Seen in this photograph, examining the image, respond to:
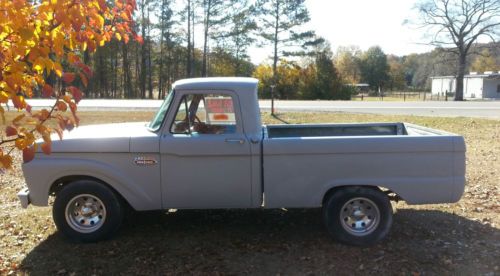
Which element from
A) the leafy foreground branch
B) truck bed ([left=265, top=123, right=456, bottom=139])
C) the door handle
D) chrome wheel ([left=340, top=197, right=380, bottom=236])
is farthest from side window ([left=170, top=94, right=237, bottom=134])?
the leafy foreground branch

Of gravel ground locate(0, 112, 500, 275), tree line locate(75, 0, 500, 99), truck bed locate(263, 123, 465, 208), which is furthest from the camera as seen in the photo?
tree line locate(75, 0, 500, 99)

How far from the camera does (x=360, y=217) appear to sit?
4922mm

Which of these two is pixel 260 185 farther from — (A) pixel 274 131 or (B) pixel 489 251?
(B) pixel 489 251

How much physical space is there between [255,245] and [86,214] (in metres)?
1.88

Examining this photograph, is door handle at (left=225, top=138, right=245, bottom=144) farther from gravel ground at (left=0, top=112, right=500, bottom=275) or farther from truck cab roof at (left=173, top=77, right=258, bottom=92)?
gravel ground at (left=0, top=112, right=500, bottom=275)

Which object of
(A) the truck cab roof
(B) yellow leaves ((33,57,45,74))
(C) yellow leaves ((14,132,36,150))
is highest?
(B) yellow leaves ((33,57,45,74))

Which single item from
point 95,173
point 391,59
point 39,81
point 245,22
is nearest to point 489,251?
point 95,173

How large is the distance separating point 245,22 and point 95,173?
43.5m

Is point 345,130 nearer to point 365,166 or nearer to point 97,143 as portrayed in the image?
point 365,166

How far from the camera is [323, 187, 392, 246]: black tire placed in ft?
15.8

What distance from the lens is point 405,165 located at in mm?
4785

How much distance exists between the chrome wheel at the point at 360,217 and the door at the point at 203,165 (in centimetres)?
107

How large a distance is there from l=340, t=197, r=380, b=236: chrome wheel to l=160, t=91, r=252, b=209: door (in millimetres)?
1066

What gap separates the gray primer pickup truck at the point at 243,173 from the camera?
4758 mm
